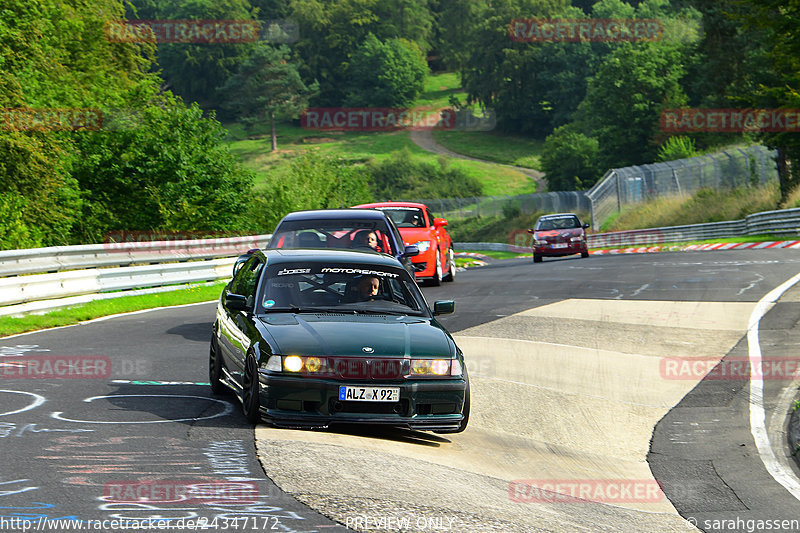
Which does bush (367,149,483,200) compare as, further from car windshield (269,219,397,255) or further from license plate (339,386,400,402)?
license plate (339,386,400,402)

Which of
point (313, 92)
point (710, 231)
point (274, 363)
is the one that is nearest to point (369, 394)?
point (274, 363)

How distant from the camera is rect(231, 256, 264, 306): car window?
30.2ft

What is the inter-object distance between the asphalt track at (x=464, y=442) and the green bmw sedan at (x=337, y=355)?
9.9 inches

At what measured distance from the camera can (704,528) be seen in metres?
6.58

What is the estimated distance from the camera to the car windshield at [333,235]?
14.2 meters

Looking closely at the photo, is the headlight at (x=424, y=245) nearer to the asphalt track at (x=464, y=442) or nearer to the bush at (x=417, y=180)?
the asphalt track at (x=464, y=442)

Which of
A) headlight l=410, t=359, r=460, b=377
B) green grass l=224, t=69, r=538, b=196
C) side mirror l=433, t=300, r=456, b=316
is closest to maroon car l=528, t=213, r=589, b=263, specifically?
side mirror l=433, t=300, r=456, b=316

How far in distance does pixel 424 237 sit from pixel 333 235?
652 centimetres

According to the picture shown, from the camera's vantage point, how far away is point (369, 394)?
7.67 metres

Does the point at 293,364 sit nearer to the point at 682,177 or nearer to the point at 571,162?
the point at 682,177

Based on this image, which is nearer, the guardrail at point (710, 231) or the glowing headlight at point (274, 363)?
the glowing headlight at point (274, 363)

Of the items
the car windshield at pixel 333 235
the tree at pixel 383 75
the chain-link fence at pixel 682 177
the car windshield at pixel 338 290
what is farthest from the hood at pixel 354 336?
the tree at pixel 383 75

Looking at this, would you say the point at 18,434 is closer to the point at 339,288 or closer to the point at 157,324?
the point at 339,288

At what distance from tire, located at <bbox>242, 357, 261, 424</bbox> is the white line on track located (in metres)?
Answer: 3.96
